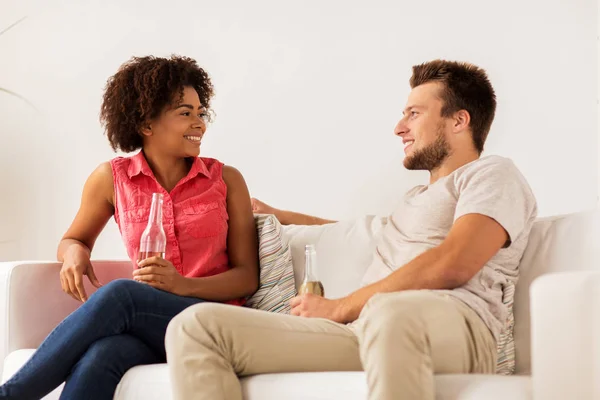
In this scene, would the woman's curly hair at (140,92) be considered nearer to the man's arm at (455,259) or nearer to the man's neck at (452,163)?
the man's neck at (452,163)

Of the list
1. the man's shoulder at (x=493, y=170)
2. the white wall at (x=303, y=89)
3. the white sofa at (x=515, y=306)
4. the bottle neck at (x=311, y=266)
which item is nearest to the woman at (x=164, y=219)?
the white sofa at (x=515, y=306)

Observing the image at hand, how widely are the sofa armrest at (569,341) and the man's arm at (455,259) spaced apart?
429mm

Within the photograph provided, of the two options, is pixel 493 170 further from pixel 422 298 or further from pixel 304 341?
pixel 304 341

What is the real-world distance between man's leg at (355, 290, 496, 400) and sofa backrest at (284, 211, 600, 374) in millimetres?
309

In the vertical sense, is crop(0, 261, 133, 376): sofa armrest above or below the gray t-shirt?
below

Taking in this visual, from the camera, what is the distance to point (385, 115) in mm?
2611

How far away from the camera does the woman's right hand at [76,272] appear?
203 cm

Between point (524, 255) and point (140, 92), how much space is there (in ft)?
3.71

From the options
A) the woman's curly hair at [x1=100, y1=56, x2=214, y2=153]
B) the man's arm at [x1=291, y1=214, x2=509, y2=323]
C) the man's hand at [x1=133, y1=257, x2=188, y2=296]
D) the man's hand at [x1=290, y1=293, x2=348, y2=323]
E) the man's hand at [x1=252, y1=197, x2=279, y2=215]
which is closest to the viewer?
the man's arm at [x1=291, y1=214, x2=509, y2=323]

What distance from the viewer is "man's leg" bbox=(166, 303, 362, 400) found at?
1479 mm

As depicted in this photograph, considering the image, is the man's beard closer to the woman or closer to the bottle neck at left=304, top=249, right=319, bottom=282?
the bottle neck at left=304, top=249, right=319, bottom=282

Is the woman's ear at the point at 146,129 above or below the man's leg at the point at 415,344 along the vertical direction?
above

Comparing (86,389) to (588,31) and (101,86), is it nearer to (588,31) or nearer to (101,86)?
(588,31)

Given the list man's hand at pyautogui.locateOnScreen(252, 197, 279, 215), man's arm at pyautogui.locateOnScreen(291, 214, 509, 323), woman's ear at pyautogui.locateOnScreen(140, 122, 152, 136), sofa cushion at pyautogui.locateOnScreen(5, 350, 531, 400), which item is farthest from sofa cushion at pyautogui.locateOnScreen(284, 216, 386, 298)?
sofa cushion at pyautogui.locateOnScreen(5, 350, 531, 400)
